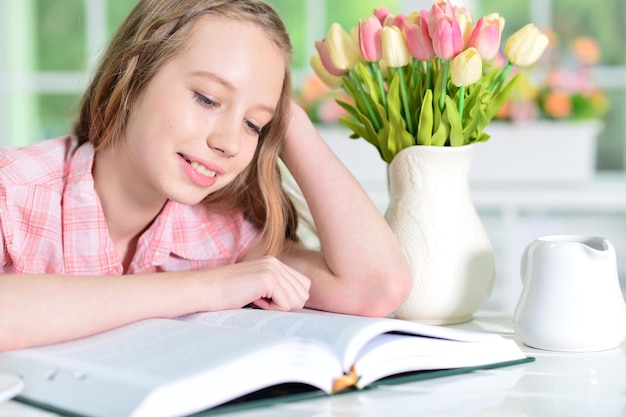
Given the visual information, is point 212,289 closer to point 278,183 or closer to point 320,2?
point 278,183

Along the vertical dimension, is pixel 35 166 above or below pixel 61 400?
above

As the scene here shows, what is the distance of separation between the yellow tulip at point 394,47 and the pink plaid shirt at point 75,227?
418 millimetres

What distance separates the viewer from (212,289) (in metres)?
1.07

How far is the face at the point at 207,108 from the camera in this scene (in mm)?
1180

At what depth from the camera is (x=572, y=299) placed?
105 centimetres

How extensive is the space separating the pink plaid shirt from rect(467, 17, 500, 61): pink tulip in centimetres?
50

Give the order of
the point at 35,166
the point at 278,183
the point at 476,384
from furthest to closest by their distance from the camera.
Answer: the point at 278,183
the point at 35,166
the point at 476,384

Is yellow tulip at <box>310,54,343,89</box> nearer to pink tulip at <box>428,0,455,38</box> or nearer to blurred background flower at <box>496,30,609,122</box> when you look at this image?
pink tulip at <box>428,0,455,38</box>

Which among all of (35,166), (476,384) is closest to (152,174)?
(35,166)

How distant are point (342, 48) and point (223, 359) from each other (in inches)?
23.9

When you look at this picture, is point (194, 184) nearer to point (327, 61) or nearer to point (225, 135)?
point (225, 135)

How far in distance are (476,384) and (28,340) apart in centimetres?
48

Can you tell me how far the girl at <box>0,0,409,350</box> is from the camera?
118 centimetres

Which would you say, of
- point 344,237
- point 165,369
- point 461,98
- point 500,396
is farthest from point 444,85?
point 165,369
